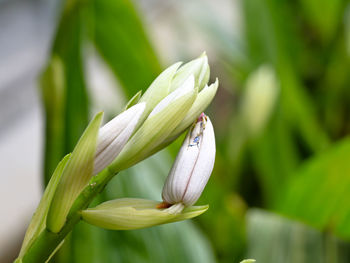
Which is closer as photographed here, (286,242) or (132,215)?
(132,215)

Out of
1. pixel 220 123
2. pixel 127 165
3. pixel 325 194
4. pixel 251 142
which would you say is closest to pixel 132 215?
pixel 127 165

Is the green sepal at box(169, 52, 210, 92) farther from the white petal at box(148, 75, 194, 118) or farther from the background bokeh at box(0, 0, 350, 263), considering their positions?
the background bokeh at box(0, 0, 350, 263)

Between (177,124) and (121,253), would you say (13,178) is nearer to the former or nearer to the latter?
(121,253)

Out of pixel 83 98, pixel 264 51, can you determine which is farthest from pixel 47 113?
pixel 264 51

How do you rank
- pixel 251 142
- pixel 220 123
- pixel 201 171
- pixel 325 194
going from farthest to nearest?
pixel 220 123 < pixel 251 142 < pixel 325 194 < pixel 201 171

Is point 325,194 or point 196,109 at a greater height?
point 196,109

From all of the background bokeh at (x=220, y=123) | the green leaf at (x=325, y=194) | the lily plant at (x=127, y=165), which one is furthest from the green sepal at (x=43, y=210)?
the green leaf at (x=325, y=194)

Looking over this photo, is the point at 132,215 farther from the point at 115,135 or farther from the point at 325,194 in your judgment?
the point at 325,194
